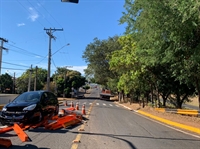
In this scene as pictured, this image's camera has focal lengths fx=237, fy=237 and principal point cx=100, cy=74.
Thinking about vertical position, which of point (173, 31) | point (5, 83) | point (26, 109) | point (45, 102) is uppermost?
point (5, 83)

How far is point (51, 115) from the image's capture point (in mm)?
12375

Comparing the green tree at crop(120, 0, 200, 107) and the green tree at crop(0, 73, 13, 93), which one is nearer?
the green tree at crop(120, 0, 200, 107)

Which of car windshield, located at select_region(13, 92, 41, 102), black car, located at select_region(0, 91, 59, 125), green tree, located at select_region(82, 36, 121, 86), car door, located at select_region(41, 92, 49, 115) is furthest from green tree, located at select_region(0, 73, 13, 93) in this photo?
black car, located at select_region(0, 91, 59, 125)

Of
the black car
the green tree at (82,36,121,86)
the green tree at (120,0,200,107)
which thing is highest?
the green tree at (82,36,121,86)

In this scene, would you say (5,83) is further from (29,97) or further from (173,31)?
(173,31)

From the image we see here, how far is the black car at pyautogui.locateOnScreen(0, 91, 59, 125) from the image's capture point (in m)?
9.68

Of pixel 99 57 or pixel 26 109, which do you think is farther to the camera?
pixel 99 57

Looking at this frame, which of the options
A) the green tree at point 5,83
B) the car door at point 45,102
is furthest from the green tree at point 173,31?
the green tree at point 5,83

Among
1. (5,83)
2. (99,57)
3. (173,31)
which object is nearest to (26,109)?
(173,31)

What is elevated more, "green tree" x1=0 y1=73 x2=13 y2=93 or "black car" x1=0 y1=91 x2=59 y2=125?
"green tree" x1=0 y1=73 x2=13 y2=93

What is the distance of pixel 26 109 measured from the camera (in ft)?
32.3

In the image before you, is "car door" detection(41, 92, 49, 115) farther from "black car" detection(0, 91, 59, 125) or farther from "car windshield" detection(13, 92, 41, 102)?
"car windshield" detection(13, 92, 41, 102)

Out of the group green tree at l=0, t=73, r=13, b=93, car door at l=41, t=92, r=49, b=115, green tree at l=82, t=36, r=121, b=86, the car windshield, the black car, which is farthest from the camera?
green tree at l=0, t=73, r=13, b=93

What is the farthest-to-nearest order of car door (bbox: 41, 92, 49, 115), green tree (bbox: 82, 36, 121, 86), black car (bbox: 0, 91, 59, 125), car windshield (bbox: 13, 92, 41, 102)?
green tree (bbox: 82, 36, 121, 86) < car door (bbox: 41, 92, 49, 115) < car windshield (bbox: 13, 92, 41, 102) < black car (bbox: 0, 91, 59, 125)
